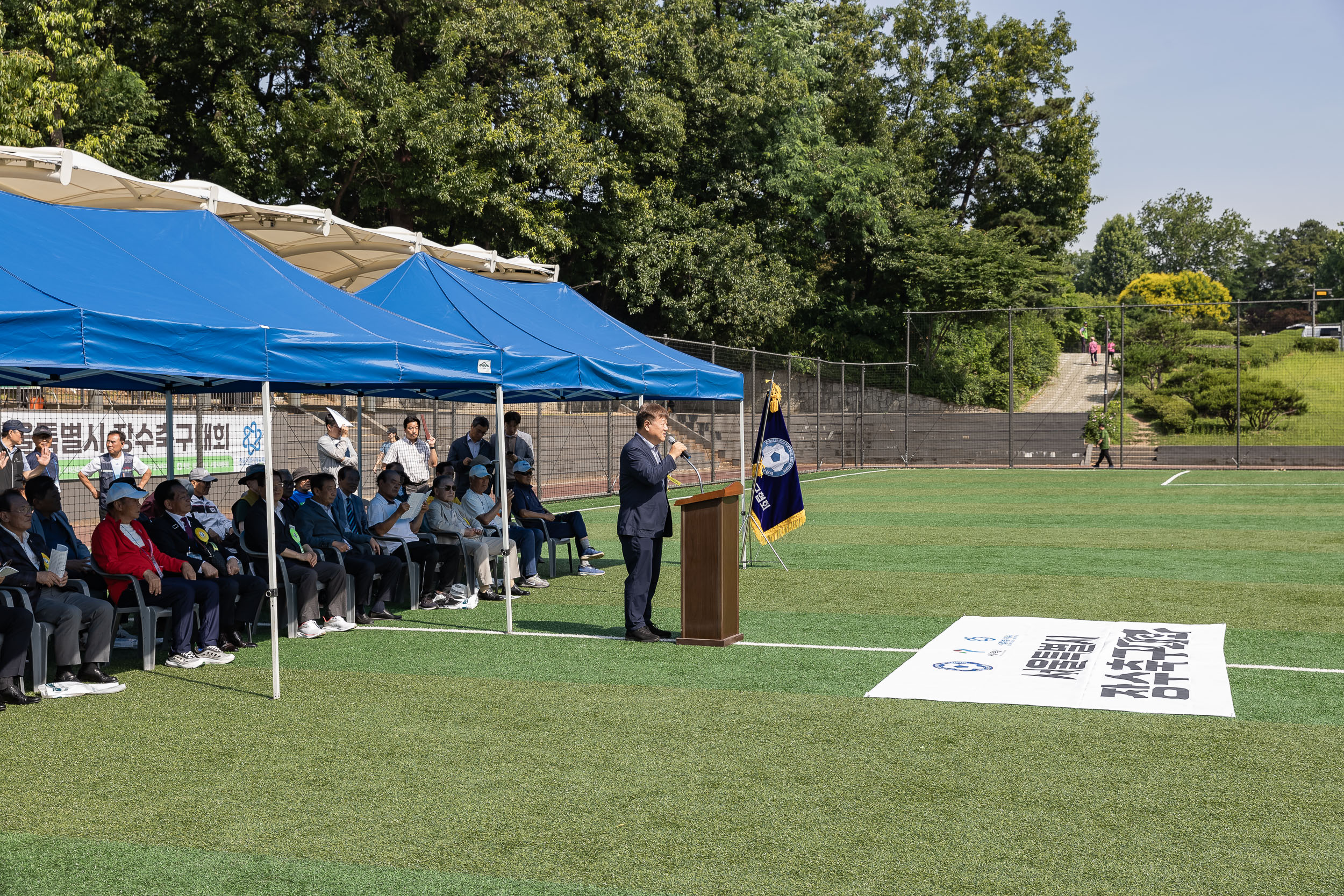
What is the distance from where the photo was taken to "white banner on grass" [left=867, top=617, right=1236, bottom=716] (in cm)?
727

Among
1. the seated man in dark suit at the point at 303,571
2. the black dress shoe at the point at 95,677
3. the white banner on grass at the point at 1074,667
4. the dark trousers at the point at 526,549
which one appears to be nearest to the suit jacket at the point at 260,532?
the seated man in dark suit at the point at 303,571

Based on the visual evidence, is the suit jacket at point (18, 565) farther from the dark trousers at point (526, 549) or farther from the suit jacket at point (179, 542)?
the dark trousers at point (526, 549)

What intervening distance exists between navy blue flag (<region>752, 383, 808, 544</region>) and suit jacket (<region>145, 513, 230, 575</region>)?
5.84m

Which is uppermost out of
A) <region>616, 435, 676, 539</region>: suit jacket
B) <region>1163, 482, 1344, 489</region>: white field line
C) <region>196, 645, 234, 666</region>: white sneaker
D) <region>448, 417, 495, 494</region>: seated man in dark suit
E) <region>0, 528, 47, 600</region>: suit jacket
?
<region>448, 417, 495, 494</region>: seated man in dark suit

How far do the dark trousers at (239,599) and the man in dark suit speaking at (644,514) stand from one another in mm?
2825

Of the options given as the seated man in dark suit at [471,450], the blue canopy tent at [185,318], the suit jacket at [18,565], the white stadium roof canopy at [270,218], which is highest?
the white stadium roof canopy at [270,218]

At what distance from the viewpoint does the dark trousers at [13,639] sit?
703 cm

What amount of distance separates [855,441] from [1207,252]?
10858 centimetres

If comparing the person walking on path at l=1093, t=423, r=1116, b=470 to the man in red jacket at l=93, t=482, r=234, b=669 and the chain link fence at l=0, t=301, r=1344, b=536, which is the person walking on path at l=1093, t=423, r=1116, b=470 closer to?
the chain link fence at l=0, t=301, r=1344, b=536

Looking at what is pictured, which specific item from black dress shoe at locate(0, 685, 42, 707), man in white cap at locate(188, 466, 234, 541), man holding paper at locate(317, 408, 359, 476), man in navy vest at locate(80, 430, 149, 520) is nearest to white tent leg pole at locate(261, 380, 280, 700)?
black dress shoe at locate(0, 685, 42, 707)

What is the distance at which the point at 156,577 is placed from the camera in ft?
26.7

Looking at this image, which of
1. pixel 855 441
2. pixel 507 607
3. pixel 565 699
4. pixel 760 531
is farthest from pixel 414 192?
pixel 565 699

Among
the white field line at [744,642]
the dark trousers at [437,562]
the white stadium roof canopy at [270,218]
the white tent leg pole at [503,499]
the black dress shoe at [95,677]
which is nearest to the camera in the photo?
the black dress shoe at [95,677]

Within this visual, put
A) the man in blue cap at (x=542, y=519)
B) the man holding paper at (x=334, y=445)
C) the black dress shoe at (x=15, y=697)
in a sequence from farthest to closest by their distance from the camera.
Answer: the man holding paper at (x=334, y=445) → the man in blue cap at (x=542, y=519) → the black dress shoe at (x=15, y=697)
